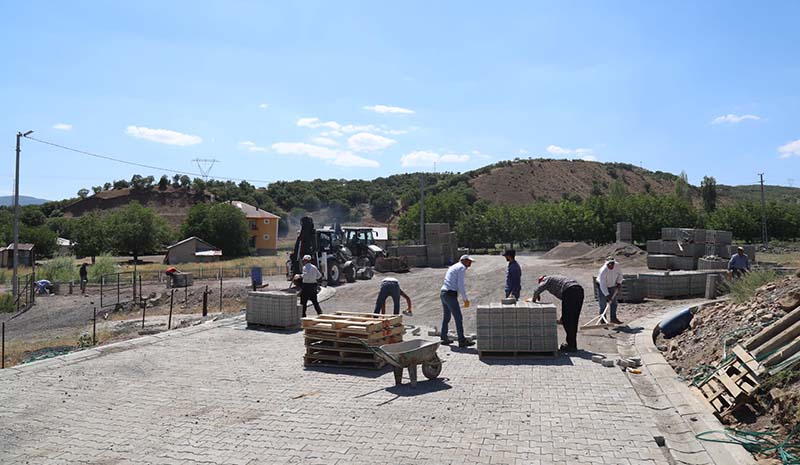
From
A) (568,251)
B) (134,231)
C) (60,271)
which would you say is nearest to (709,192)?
(568,251)

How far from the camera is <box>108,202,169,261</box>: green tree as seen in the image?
204 ft

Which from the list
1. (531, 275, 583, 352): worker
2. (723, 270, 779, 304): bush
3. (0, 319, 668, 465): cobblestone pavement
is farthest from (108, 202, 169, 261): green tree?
(723, 270, 779, 304): bush

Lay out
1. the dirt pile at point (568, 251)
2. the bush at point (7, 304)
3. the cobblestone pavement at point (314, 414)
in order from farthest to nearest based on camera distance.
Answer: the dirt pile at point (568, 251), the bush at point (7, 304), the cobblestone pavement at point (314, 414)

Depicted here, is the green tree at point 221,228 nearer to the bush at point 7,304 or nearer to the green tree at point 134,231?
the green tree at point 134,231

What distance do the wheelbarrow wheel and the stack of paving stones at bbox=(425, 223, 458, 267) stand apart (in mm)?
28822

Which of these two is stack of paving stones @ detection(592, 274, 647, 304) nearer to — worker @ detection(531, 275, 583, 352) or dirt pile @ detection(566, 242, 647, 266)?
worker @ detection(531, 275, 583, 352)

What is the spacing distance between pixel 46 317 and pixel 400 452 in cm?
2304

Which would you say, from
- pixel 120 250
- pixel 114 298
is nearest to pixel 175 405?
pixel 114 298

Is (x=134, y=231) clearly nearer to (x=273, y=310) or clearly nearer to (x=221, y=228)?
(x=221, y=228)

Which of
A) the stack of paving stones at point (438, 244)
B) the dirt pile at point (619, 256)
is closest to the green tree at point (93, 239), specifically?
the stack of paving stones at point (438, 244)

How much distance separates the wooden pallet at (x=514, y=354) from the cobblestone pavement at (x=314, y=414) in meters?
0.15

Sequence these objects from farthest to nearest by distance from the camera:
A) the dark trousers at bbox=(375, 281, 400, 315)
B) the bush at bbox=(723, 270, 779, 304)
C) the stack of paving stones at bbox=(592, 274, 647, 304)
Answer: the stack of paving stones at bbox=(592, 274, 647, 304), the dark trousers at bbox=(375, 281, 400, 315), the bush at bbox=(723, 270, 779, 304)

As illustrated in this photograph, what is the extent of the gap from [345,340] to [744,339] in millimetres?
6274

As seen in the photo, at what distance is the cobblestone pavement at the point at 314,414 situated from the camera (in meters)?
6.27
